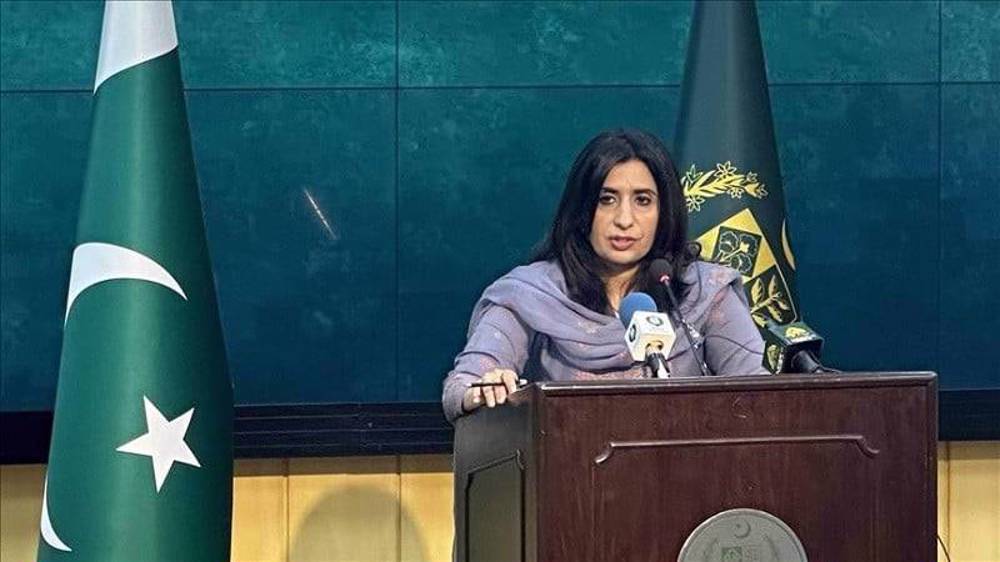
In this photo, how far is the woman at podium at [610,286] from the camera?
2.88 m

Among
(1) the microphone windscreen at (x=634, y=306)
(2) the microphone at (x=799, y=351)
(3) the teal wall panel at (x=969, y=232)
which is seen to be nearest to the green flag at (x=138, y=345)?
(1) the microphone windscreen at (x=634, y=306)

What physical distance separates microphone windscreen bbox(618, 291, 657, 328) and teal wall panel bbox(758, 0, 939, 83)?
217cm

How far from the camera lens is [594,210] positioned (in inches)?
116

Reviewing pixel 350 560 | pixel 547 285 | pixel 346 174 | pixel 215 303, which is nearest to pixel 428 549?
pixel 350 560

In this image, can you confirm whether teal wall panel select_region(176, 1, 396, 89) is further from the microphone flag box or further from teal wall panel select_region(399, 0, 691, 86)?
the microphone flag box

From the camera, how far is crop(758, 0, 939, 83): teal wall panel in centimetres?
464

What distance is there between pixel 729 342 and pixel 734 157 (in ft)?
3.69

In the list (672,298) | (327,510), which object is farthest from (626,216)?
(327,510)

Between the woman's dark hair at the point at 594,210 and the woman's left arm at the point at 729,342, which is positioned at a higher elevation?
the woman's dark hair at the point at 594,210

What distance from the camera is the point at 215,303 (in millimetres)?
3438

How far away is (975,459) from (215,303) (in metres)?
2.16

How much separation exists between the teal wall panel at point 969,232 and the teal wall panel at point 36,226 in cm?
222

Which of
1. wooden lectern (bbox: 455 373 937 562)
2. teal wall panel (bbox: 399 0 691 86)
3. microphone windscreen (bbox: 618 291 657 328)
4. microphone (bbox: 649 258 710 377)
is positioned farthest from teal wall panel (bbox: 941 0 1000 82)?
wooden lectern (bbox: 455 373 937 562)

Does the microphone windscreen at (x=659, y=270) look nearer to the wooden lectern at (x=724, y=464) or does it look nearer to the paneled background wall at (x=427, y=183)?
the wooden lectern at (x=724, y=464)
